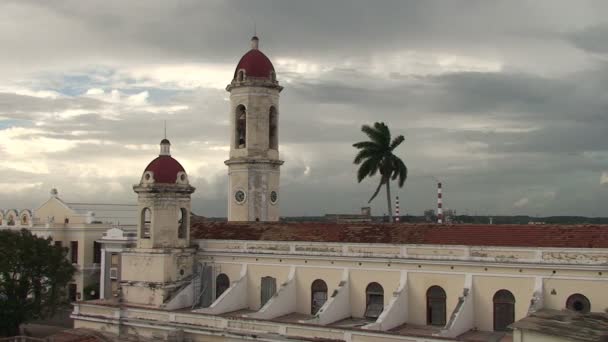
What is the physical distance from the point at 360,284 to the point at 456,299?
4.23 metres

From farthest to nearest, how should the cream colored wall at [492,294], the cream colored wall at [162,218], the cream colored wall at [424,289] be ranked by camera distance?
1. the cream colored wall at [162,218]
2. the cream colored wall at [424,289]
3. the cream colored wall at [492,294]

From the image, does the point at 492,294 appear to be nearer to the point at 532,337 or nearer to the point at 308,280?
the point at 532,337

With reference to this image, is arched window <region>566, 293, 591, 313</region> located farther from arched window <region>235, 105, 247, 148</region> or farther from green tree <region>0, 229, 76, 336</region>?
green tree <region>0, 229, 76, 336</region>

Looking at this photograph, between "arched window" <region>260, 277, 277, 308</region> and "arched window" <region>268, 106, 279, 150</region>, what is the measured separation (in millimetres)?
10574

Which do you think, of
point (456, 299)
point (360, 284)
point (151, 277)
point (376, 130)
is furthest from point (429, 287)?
point (376, 130)

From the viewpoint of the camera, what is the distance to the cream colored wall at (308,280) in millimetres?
28641

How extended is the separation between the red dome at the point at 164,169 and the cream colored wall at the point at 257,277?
5.91 m

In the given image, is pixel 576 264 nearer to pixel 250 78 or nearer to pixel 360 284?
pixel 360 284

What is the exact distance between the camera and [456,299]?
25.7m

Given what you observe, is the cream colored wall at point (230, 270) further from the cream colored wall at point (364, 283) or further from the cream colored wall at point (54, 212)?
the cream colored wall at point (54, 212)

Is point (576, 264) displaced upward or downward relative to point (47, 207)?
downward

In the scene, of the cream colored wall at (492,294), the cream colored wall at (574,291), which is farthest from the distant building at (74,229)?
the cream colored wall at (574,291)

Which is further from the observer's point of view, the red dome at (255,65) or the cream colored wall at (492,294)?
the red dome at (255,65)

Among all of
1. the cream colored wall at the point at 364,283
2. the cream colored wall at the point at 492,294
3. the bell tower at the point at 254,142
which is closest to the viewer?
the cream colored wall at the point at 492,294
